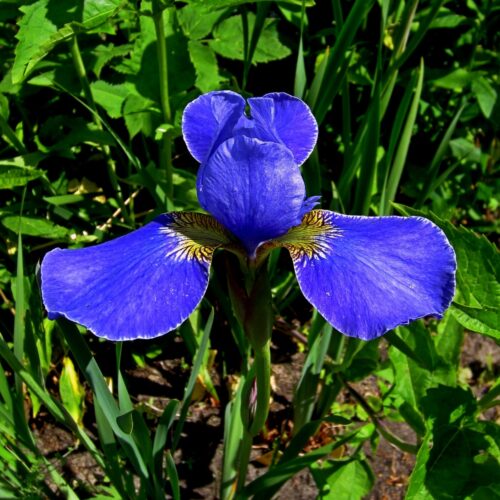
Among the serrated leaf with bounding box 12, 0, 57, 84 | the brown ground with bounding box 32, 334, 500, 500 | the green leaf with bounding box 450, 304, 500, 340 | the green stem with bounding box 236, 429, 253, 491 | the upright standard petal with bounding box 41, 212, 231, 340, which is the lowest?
the brown ground with bounding box 32, 334, 500, 500

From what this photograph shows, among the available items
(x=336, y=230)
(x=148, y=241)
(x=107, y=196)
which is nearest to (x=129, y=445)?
(x=148, y=241)

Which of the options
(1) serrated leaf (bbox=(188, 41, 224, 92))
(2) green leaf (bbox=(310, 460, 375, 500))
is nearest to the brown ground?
(2) green leaf (bbox=(310, 460, 375, 500))

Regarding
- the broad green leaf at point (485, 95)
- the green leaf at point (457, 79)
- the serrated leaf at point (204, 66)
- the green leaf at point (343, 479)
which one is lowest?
the green leaf at point (343, 479)

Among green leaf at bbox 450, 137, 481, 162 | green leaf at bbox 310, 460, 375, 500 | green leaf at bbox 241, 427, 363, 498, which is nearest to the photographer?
green leaf at bbox 241, 427, 363, 498

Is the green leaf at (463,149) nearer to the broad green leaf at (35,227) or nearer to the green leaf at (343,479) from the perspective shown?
the green leaf at (343,479)

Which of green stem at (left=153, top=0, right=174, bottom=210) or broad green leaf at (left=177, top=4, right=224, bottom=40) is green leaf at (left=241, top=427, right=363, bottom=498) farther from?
broad green leaf at (left=177, top=4, right=224, bottom=40)

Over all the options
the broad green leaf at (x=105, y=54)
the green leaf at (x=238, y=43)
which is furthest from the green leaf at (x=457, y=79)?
the broad green leaf at (x=105, y=54)

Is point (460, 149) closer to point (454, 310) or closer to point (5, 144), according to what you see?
point (454, 310)

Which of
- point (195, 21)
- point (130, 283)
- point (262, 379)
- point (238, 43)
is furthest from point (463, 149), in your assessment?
point (130, 283)

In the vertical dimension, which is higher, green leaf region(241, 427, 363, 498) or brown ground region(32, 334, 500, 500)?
green leaf region(241, 427, 363, 498)
